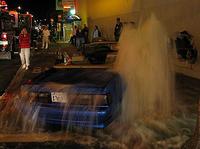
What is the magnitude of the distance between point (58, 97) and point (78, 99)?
14.2 inches

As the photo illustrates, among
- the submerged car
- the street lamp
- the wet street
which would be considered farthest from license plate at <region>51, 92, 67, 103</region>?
the street lamp

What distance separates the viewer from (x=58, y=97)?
7.12 metres

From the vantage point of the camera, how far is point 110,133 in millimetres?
7281

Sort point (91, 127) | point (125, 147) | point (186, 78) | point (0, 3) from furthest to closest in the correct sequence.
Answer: point (0, 3) < point (186, 78) < point (91, 127) < point (125, 147)

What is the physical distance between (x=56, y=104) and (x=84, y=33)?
24.6 meters

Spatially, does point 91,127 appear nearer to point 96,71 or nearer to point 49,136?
point 49,136

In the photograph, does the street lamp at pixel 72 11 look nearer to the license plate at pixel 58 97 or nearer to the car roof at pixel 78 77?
the car roof at pixel 78 77

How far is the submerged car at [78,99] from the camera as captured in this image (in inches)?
270

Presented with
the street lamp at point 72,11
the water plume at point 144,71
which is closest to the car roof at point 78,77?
the water plume at point 144,71

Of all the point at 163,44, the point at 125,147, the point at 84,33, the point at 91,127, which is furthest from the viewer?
the point at 84,33

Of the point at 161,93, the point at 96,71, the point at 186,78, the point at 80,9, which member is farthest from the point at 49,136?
the point at 80,9

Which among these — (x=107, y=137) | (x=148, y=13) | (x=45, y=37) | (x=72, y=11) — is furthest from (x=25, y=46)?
(x=72, y=11)

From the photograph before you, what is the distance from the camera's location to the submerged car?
686 centimetres

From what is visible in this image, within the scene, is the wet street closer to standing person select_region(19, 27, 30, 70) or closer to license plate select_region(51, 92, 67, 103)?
license plate select_region(51, 92, 67, 103)
